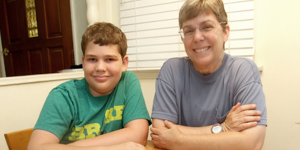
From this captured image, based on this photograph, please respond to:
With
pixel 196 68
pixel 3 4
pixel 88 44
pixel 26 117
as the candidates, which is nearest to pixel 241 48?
pixel 196 68

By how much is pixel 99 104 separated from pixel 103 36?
1.22 feet

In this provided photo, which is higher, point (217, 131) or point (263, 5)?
point (263, 5)

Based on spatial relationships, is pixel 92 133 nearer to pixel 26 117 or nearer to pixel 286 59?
pixel 26 117

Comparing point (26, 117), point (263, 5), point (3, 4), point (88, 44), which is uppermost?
point (3, 4)

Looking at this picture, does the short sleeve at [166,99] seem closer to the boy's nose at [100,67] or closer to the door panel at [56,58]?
the boy's nose at [100,67]

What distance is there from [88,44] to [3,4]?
3419 mm

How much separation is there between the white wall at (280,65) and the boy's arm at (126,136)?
1307 millimetres

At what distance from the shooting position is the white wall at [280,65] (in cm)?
165

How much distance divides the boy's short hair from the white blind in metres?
1.04

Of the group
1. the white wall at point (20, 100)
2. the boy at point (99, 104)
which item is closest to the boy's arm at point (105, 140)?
the boy at point (99, 104)

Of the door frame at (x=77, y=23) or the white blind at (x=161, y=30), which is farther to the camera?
the door frame at (x=77, y=23)

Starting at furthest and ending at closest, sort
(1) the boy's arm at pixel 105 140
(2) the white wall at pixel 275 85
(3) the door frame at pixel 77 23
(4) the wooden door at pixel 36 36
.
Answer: (4) the wooden door at pixel 36 36, (3) the door frame at pixel 77 23, (2) the white wall at pixel 275 85, (1) the boy's arm at pixel 105 140

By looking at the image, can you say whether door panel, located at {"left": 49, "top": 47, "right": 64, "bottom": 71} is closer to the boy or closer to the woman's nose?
the boy

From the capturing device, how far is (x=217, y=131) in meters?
0.97
